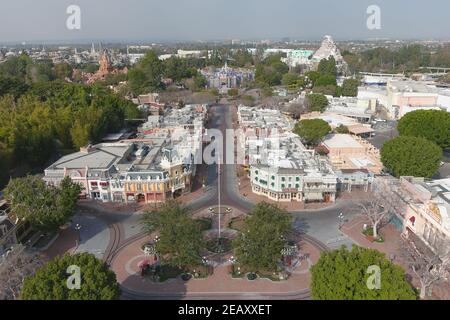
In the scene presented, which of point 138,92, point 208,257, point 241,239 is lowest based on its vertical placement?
point 208,257

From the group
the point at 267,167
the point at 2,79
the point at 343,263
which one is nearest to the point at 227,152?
the point at 267,167

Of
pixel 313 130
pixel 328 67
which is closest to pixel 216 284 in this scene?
pixel 313 130

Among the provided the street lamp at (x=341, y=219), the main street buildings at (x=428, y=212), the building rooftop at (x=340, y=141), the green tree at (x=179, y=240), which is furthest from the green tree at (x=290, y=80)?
the green tree at (x=179, y=240)

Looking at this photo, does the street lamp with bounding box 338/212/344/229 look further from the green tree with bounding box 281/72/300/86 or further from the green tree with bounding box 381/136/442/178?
the green tree with bounding box 281/72/300/86

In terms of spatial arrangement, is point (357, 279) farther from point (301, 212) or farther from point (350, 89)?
point (350, 89)

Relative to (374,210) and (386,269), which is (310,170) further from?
(386,269)

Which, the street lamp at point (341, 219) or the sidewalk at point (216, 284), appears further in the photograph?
the street lamp at point (341, 219)

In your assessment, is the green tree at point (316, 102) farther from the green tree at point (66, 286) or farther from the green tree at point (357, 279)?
the green tree at point (66, 286)
